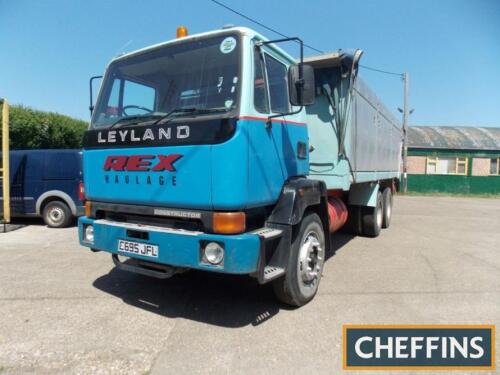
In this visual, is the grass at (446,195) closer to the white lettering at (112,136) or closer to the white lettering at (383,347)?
the white lettering at (383,347)

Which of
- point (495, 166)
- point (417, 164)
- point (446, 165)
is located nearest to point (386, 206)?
point (417, 164)

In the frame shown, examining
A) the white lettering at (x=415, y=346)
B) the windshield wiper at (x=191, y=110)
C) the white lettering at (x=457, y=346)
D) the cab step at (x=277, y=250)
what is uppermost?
the windshield wiper at (x=191, y=110)

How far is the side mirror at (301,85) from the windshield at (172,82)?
522 millimetres

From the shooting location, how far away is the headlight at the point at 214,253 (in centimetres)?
294

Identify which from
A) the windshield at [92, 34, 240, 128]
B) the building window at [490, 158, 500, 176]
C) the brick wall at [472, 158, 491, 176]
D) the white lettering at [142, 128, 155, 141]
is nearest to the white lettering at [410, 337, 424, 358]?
the windshield at [92, 34, 240, 128]

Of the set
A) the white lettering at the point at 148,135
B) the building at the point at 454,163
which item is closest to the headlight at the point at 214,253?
the white lettering at the point at 148,135

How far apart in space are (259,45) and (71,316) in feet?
10.6

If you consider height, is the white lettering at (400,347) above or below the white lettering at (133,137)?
below

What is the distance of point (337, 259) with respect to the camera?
5.82 metres

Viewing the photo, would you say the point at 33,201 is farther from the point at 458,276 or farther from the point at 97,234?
the point at 458,276

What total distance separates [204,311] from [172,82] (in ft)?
7.73

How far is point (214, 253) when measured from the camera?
2.97 m

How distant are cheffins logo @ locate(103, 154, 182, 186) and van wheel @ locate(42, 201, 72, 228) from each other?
19.1 ft

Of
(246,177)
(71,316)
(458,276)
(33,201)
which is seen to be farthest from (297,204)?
(33,201)
